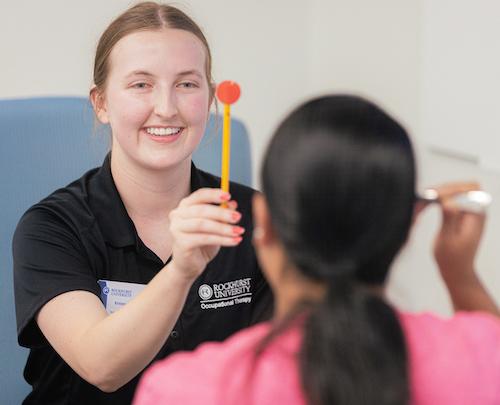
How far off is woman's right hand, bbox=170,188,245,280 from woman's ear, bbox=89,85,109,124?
48 cm

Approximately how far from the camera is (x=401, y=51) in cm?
250

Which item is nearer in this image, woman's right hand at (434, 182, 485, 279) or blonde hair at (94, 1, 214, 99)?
woman's right hand at (434, 182, 485, 279)

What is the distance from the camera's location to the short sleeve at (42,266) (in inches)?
48.4

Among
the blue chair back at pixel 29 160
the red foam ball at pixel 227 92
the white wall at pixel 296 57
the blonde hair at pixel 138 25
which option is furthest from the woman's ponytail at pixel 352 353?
the white wall at pixel 296 57

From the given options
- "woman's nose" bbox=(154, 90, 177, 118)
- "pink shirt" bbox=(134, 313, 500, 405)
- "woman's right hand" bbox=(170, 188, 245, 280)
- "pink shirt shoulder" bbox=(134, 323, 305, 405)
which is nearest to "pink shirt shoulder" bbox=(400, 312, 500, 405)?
"pink shirt" bbox=(134, 313, 500, 405)

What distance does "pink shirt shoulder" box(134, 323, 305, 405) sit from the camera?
729 mm

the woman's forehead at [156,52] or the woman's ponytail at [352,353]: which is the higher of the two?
the woman's forehead at [156,52]

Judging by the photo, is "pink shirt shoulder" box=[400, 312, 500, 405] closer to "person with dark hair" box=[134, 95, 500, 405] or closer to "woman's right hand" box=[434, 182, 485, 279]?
"person with dark hair" box=[134, 95, 500, 405]

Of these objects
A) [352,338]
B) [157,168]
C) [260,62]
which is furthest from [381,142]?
[260,62]

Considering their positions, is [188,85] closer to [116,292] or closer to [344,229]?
[116,292]

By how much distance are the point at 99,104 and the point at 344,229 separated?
794 mm

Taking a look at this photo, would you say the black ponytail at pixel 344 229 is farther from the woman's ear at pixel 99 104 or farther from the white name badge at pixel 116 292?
the woman's ear at pixel 99 104

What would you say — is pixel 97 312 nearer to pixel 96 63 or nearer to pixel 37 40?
pixel 96 63

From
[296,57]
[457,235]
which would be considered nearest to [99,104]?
[457,235]
